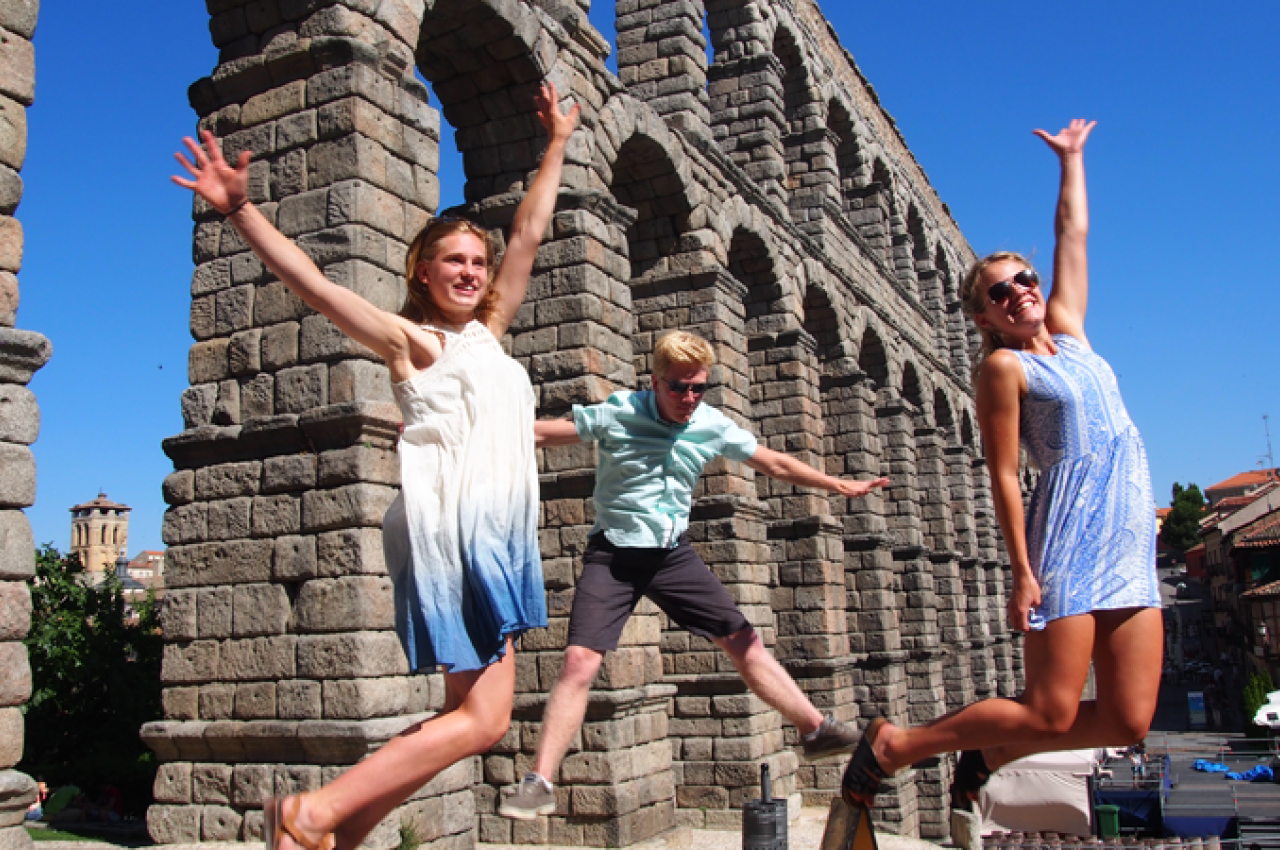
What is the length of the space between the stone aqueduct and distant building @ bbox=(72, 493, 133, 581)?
76083mm

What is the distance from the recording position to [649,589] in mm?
3863

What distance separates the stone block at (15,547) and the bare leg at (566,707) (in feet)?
8.55

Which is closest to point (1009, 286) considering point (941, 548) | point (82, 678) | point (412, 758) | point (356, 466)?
point (412, 758)

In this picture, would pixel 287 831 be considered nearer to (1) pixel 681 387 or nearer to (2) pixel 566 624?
(1) pixel 681 387

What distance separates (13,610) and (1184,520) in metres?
80.2

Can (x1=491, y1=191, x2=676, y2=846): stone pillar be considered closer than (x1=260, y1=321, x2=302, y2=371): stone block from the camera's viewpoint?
No

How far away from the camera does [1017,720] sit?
312cm

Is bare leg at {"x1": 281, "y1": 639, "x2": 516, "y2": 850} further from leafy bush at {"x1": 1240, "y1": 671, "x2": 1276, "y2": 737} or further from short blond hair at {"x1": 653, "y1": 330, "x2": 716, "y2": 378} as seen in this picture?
leafy bush at {"x1": 1240, "y1": 671, "x2": 1276, "y2": 737}

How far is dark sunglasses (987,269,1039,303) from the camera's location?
352cm

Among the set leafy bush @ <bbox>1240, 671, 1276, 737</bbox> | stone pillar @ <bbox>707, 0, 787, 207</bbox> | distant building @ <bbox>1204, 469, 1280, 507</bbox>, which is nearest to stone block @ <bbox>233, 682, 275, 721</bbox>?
stone pillar @ <bbox>707, 0, 787, 207</bbox>

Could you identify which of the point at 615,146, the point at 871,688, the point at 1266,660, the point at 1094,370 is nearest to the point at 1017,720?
the point at 1094,370

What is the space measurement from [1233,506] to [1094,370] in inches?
2708

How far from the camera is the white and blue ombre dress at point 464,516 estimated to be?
2.81 meters

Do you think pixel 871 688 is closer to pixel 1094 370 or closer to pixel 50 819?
pixel 50 819
